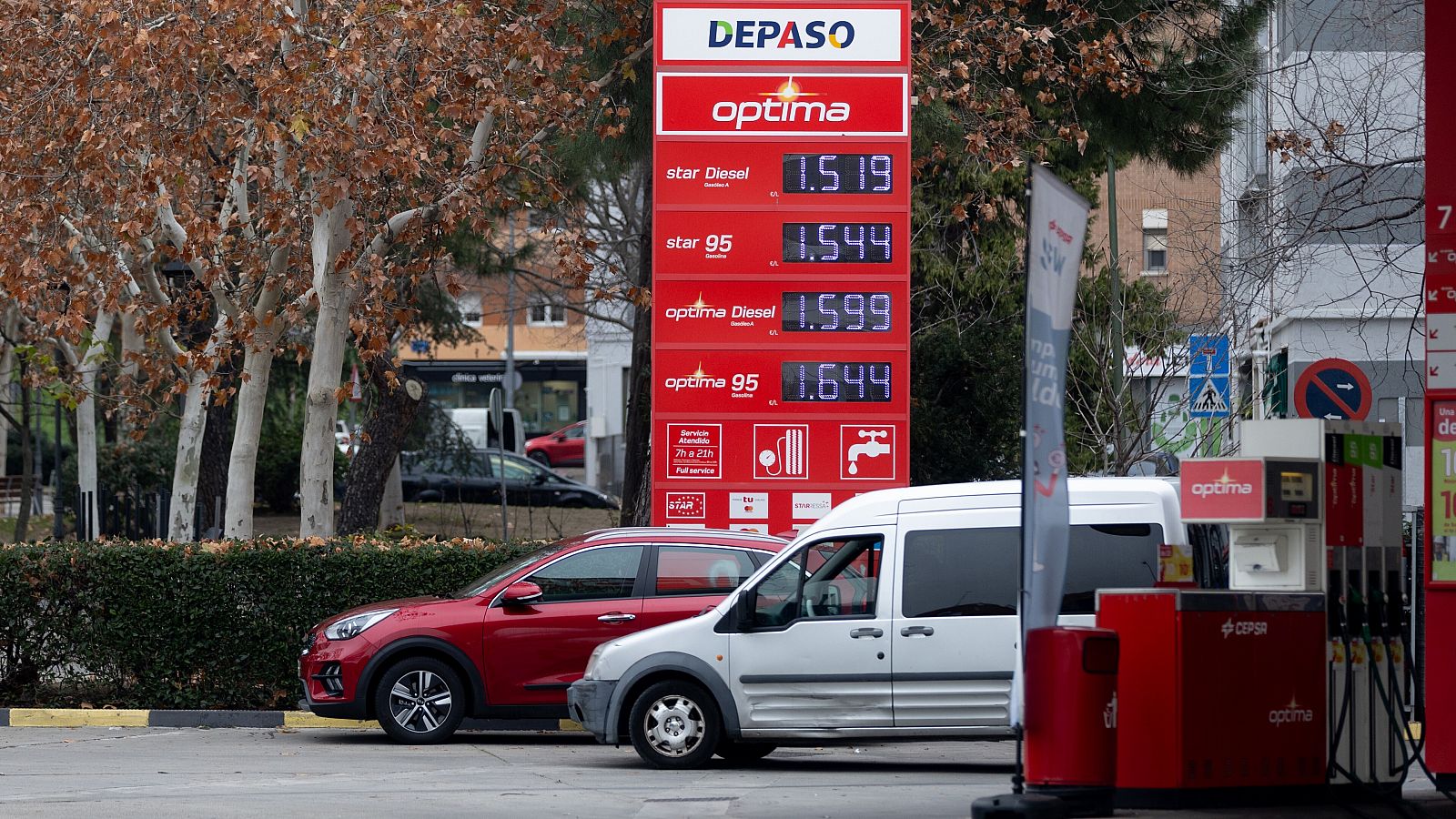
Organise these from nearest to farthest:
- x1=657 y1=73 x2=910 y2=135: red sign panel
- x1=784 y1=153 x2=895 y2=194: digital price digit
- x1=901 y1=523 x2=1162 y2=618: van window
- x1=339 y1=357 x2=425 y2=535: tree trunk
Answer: x1=901 y1=523 x2=1162 y2=618: van window → x1=784 y1=153 x2=895 y2=194: digital price digit → x1=657 y1=73 x2=910 y2=135: red sign panel → x1=339 y1=357 x2=425 y2=535: tree trunk

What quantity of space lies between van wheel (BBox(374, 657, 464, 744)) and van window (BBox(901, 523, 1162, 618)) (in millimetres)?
3860

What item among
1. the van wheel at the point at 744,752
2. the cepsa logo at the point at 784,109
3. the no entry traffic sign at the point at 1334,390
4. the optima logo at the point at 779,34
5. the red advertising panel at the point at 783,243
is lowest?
the van wheel at the point at 744,752

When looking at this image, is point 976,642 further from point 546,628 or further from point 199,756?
point 199,756

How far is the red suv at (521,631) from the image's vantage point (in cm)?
1352

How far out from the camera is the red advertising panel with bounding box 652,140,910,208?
624 inches

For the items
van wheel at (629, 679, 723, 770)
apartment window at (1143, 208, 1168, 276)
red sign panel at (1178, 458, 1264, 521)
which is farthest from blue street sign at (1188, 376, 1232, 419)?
apartment window at (1143, 208, 1168, 276)

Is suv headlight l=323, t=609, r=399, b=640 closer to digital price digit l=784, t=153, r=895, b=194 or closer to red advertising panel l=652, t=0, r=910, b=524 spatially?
red advertising panel l=652, t=0, r=910, b=524

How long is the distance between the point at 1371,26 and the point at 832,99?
4634mm

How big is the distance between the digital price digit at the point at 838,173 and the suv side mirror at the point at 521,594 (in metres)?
4.56

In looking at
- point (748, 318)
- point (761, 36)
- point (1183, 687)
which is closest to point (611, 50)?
point (761, 36)

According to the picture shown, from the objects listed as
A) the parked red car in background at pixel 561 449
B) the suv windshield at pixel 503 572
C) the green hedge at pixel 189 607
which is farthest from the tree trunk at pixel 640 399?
the parked red car in background at pixel 561 449

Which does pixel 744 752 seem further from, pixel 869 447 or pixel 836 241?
pixel 836 241

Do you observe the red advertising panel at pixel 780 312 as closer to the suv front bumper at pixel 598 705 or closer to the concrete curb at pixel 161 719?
the concrete curb at pixel 161 719

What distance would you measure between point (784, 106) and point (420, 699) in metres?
6.28
